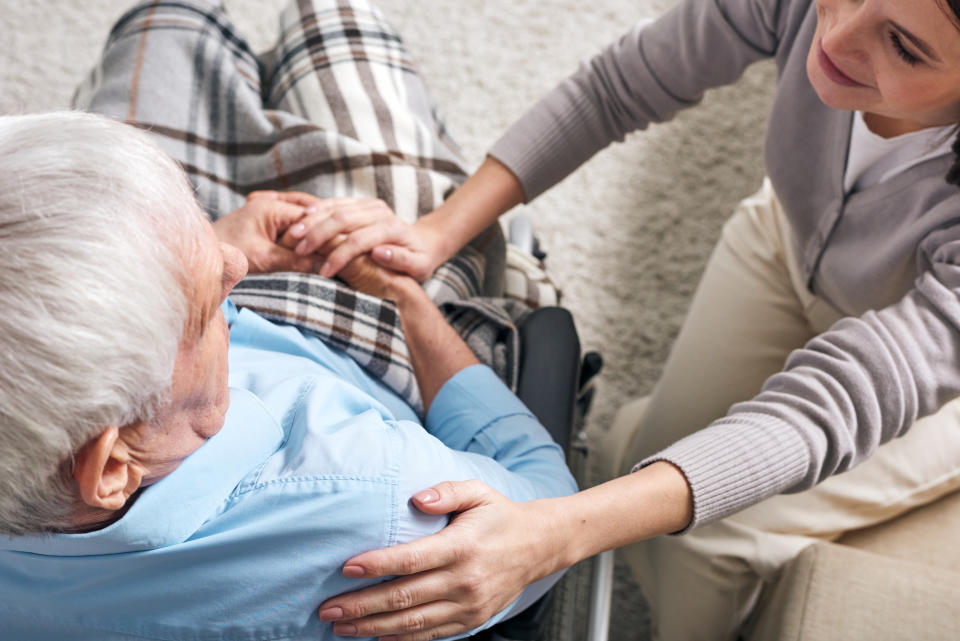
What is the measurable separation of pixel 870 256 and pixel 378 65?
27.9 inches

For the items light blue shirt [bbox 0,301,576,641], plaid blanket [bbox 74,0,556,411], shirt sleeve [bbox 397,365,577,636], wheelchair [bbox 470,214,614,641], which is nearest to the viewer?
light blue shirt [bbox 0,301,576,641]

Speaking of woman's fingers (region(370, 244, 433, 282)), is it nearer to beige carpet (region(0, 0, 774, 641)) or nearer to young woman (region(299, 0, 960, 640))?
young woman (region(299, 0, 960, 640))

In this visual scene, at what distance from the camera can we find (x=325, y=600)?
0.62 m

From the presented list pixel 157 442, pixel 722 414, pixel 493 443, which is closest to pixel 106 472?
pixel 157 442

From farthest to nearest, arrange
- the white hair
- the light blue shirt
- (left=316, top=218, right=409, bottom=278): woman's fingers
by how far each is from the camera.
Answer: (left=316, top=218, right=409, bottom=278): woman's fingers → the light blue shirt → the white hair

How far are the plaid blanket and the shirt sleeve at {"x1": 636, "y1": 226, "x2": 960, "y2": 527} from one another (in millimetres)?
293

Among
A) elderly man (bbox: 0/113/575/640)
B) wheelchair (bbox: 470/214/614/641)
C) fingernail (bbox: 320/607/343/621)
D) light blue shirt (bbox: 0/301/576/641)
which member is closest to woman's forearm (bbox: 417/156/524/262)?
wheelchair (bbox: 470/214/614/641)

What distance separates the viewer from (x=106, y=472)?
518mm

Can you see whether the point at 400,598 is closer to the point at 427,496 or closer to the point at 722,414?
the point at 427,496

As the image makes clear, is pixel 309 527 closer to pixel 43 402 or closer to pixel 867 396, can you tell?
pixel 43 402

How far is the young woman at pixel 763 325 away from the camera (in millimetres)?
661

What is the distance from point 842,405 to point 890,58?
12.7 inches

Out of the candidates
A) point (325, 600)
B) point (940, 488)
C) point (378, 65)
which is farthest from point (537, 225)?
point (325, 600)

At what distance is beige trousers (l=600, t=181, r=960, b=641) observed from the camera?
0.97 m
